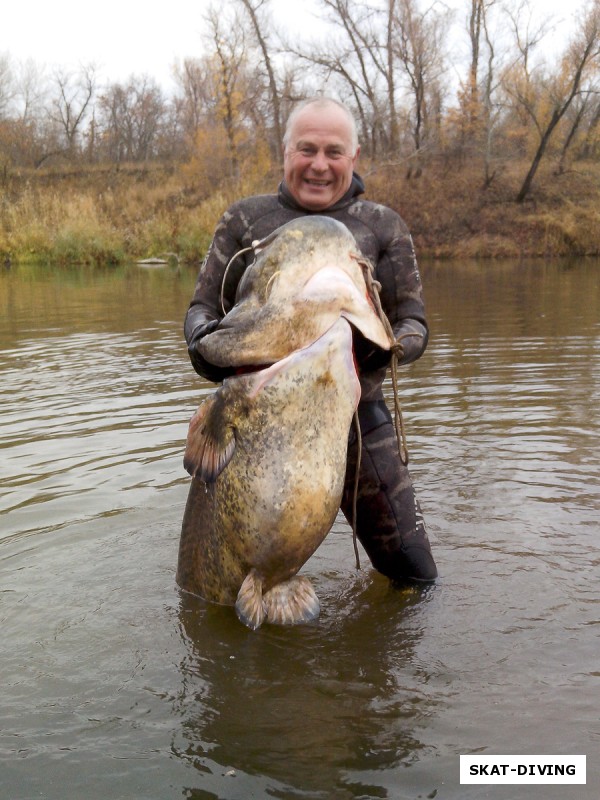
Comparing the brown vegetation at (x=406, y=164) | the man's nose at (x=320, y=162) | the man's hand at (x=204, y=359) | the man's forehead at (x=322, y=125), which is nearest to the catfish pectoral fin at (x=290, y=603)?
the man's hand at (x=204, y=359)

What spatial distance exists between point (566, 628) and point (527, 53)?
36491 mm

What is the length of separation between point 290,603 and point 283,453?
25.8 inches

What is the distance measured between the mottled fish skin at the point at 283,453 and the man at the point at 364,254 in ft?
1.73

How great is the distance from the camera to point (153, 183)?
4206cm

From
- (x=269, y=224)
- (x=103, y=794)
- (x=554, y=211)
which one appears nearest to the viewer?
(x=103, y=794)

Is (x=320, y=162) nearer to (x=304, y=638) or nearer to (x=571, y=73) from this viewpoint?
(x=304, y=638)

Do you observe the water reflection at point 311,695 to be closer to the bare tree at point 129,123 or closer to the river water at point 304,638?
the river water at point 304,638

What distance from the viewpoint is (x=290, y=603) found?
10.3ft

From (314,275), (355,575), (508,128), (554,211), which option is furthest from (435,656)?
(508,128)

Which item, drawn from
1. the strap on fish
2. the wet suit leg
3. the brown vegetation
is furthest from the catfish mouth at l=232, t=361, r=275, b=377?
the brown vegetation

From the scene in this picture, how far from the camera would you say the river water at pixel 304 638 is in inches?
101

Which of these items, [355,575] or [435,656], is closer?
[435,656]

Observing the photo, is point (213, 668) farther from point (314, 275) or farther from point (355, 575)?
point (314, 275)

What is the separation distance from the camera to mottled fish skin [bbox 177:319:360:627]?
9.04 ft
